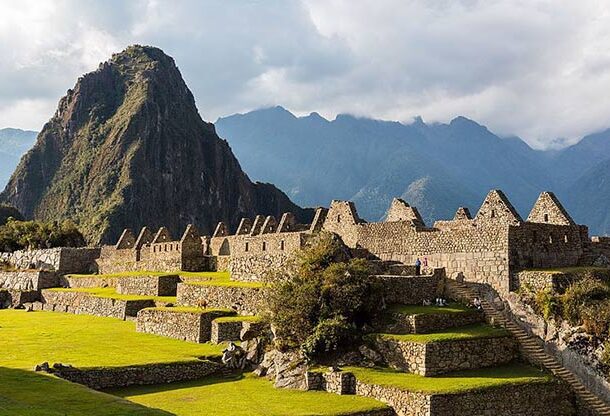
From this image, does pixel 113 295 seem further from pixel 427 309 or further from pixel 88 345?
pixel 427 309

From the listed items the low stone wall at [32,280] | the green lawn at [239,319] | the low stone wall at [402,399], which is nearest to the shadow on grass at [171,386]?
the green lawn at [239,319]

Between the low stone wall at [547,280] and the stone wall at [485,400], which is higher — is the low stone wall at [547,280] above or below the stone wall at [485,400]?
above

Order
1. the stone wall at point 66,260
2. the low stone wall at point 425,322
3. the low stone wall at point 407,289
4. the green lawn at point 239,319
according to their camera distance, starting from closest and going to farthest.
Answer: the low stone wall at point 425,322, the low stone wall at point 407,289, the green lawn at point 239,319, the stone wall at point 66,260

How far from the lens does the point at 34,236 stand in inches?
2985

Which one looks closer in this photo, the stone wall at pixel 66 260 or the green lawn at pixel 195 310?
the green lawn at pixel 195 310

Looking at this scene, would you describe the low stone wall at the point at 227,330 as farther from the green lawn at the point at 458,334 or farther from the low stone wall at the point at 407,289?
the green lawn at the point at 458,334

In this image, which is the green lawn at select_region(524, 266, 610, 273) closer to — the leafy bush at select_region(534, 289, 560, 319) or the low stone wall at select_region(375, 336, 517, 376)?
the leafy bush at select_region(534, 289, 560, 319)

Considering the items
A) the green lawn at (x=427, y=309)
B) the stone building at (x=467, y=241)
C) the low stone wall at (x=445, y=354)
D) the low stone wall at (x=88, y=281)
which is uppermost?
the stone building at (x=467, y=241)

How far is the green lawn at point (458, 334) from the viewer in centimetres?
2064

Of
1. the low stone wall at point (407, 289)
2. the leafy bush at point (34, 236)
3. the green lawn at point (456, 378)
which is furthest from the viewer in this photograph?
the leafy bush at point (34, 236)

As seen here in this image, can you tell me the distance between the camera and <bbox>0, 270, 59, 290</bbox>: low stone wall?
49188 millimetres

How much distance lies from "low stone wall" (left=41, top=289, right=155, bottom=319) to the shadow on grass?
40.0 ft

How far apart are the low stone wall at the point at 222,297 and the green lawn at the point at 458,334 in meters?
6.86

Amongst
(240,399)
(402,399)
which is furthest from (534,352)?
(240,399)
